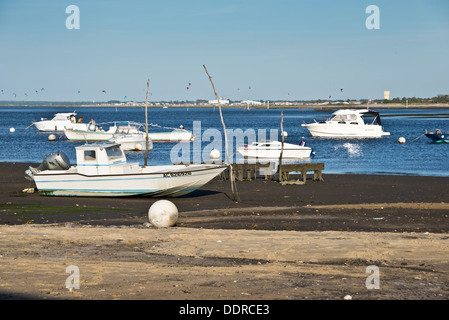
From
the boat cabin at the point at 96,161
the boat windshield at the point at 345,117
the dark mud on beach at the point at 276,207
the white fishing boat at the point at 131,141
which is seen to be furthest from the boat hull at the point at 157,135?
the boat cabin at the point at 96,161

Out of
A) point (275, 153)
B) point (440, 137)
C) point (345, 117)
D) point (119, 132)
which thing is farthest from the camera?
point (345, 117)

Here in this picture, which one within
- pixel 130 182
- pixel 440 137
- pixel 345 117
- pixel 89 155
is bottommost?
pixel 440 137

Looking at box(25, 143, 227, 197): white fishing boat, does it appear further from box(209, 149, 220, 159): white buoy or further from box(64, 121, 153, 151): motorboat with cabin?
box(64, 121, 153, 151): motorboat with cabin

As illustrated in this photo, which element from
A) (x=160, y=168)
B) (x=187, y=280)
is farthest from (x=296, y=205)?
(x=187, y=280)

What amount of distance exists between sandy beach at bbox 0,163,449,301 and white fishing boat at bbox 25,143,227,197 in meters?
0.44

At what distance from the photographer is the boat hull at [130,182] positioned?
2441cm

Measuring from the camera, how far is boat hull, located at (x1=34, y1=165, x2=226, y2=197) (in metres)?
24.4

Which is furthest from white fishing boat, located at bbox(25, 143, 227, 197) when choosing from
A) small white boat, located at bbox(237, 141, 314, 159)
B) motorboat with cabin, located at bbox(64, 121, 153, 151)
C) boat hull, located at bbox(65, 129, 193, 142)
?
boat hull, located at bbox(65, 129, 193, 142)

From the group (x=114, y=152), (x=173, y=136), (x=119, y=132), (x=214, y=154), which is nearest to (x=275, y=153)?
(x=214, y=154)

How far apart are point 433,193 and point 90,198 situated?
47.6 ft

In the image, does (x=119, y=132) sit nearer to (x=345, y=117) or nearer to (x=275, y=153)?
(x=275, y=153)

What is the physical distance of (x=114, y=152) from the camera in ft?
82.4

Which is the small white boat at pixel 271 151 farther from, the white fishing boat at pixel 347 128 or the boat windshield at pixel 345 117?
the boat windshield at pixel 345 117

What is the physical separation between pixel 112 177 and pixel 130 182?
0.74 m
